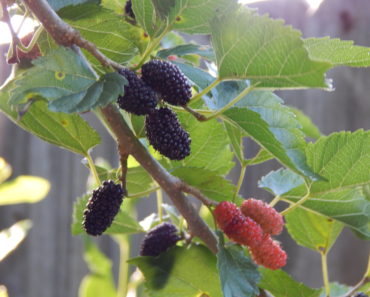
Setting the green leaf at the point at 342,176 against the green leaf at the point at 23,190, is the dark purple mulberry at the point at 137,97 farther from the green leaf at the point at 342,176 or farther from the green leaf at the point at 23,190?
the green leaf at the point at 342,176

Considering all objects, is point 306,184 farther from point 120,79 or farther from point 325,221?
point 120,79

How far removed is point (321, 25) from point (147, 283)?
1.56 metres

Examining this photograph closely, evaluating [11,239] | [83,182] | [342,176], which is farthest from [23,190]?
[83,182]

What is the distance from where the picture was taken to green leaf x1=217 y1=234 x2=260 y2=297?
1.95 ft

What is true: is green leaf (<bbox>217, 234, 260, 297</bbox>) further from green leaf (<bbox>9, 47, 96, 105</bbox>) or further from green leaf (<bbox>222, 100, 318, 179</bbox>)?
green leaf (<bbox>9, 47, 96, 105</bbox>)

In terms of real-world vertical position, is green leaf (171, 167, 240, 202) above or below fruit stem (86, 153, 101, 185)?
below

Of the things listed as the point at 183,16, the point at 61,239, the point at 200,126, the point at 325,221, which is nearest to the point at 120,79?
the point at 183,16

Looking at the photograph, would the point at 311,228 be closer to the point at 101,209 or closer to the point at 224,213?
the point at 224,213

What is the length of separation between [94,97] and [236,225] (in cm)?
24

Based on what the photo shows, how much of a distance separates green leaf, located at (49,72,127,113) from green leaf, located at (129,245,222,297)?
292 millimetres

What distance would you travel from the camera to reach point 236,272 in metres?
0.62

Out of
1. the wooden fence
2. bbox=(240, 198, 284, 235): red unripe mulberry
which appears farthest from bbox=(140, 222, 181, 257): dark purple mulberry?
the wooden fence

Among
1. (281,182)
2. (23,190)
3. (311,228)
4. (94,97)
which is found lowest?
(311,228)

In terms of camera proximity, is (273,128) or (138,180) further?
(138,180)
